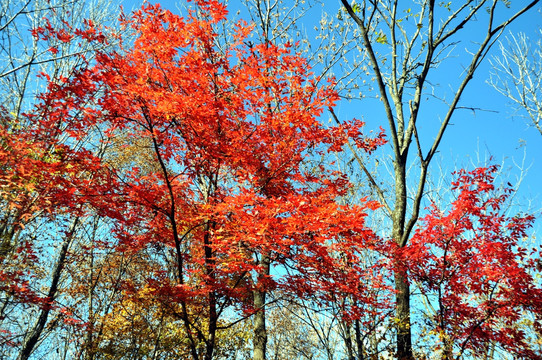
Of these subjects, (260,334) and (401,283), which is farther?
(260,334)

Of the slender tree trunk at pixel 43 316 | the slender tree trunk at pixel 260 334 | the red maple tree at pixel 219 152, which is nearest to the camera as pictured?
the red maple tree at pixel 219 152

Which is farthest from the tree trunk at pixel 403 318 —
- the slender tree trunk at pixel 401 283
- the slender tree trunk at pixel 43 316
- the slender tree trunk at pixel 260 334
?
the slender tree trunk at pixel 43 316

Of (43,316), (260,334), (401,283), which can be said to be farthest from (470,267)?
(43,316)

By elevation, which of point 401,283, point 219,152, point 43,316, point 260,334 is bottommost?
point 260,334

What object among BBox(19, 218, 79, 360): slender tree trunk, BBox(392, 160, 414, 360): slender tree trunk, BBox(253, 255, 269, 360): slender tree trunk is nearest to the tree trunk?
BBox(392, 160, 414, 360): slender tree trunk

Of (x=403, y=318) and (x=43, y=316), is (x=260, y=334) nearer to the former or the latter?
(x=403, y=318)

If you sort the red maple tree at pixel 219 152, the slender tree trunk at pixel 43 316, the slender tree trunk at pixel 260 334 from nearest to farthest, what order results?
1. the red maple tree at pixel 219 152
2. the slender tree trunk at pixel 260 334
3. the slender tree trunk at pixel 43 316

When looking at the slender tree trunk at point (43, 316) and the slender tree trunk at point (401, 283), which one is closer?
the slender tree trunk at point (401, 283)

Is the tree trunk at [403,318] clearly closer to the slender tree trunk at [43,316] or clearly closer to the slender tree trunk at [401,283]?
the slender tree trunk at [401,283]

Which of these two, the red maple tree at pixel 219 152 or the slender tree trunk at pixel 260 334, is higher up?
the red maple tree at pixel 219 152

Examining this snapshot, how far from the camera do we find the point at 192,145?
22.1 ft

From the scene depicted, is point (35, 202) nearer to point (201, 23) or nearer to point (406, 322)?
point (201, 23)

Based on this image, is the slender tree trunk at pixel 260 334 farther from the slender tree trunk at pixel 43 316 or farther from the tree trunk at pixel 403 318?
the slender tree trunk at pixel 43 316

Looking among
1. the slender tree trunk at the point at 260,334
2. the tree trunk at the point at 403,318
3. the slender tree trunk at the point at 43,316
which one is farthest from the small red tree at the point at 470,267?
the slender tree trunk at the point at 43,316
